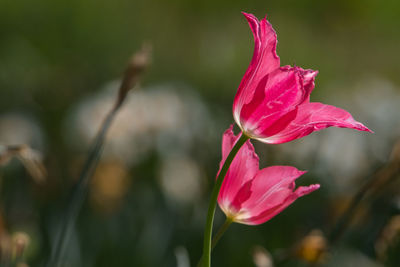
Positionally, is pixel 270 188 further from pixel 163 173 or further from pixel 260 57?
pixel 163 173

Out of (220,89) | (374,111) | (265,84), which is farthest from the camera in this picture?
(220,89)

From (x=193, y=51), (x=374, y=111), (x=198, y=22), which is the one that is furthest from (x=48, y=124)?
(x=198, y=22)

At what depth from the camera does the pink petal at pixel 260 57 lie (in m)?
0.39

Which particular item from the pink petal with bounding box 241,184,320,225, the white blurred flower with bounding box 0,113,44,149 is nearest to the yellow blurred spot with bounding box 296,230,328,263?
the pink petal with bounding box 241,184,320,225

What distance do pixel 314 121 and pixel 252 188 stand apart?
0.08 metres

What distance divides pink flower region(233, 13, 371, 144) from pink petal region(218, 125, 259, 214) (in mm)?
35

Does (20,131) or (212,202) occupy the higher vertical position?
(212,202)

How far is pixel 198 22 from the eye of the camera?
5.07 metres

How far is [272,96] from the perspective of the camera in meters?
0.40

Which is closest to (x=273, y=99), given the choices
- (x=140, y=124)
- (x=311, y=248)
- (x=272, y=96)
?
(x=272, y=96)

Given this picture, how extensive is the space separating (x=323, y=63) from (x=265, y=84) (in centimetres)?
414

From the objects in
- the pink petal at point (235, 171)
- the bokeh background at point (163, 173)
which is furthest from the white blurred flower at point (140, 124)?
the pink petal at point (235, 171)

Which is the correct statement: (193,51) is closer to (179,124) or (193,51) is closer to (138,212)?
(179,124)

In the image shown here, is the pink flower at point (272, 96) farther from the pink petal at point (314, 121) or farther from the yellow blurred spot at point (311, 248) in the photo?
the yellow blurred spot at point (311, 248)
